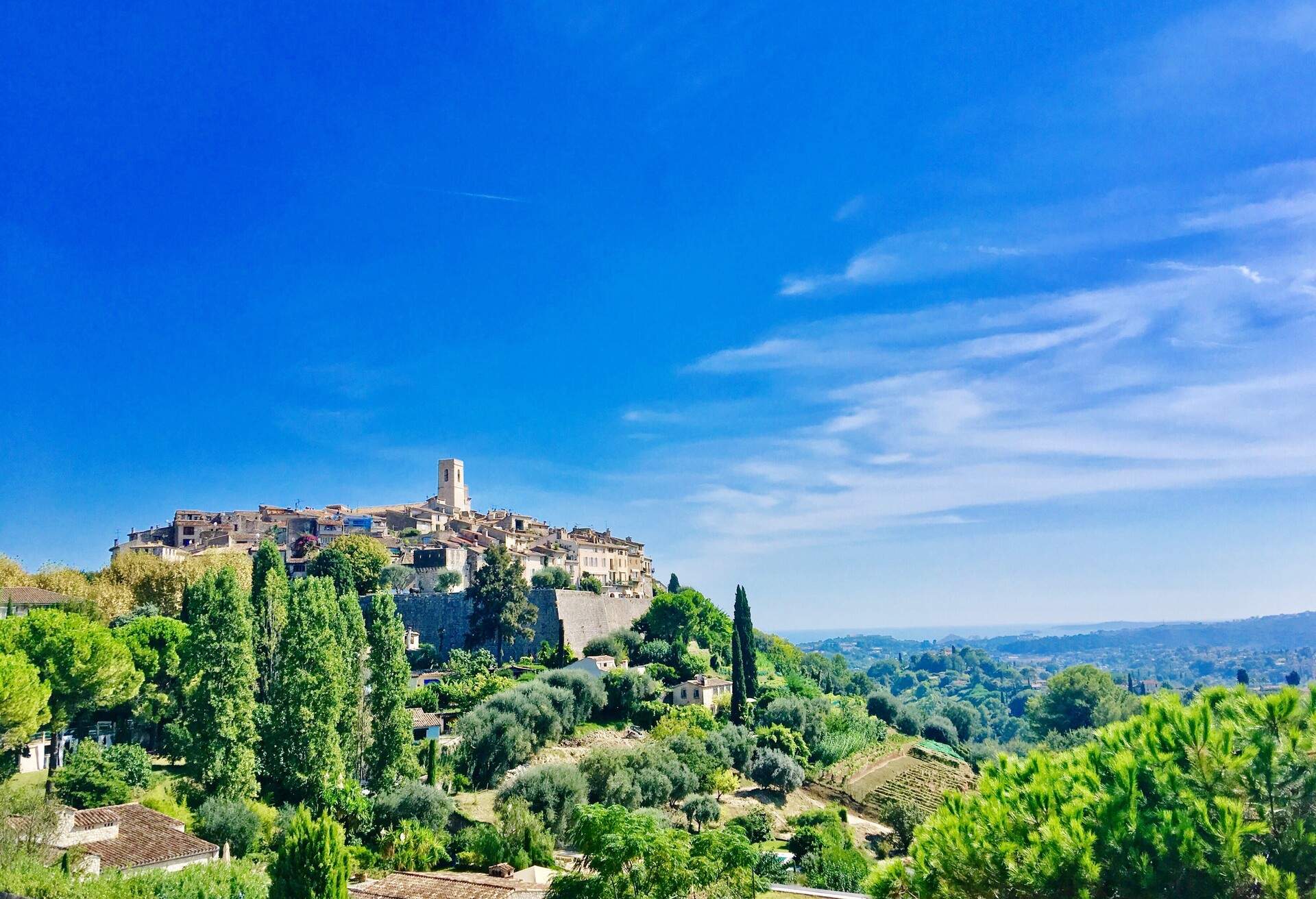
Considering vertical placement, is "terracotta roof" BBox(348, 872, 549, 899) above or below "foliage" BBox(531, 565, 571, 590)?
below

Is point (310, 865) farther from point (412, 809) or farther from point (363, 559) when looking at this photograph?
point (363, 559)

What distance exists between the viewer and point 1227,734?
9227 mm

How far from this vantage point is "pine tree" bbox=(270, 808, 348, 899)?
52.5 ft

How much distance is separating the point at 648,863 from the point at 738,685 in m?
30.9

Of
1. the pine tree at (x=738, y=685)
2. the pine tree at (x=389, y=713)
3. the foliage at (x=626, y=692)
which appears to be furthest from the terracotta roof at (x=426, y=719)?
the pine tree at (x=738, y=685)

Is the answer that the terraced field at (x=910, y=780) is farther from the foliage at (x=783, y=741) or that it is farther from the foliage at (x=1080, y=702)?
the foliage at (x=1080, y=702)

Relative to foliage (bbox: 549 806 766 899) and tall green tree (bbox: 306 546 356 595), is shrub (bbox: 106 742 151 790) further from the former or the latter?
tall green tree (bbox: 306 546 356 595)

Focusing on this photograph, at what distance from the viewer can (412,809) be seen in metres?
25.4

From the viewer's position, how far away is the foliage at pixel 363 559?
55.6m

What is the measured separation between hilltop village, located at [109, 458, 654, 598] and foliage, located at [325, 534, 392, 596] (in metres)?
3.37

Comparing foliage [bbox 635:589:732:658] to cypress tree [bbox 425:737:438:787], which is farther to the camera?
foliage [bbox 635:589:732:658]

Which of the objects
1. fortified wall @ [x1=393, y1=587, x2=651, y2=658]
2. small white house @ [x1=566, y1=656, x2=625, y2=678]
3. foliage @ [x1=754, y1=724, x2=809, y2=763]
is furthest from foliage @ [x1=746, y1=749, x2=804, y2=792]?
fortified wall @ [x1=393, y1=587, x2=651, y2=658]

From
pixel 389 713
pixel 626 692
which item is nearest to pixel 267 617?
pixel 389 713

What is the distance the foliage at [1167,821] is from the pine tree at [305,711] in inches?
798
